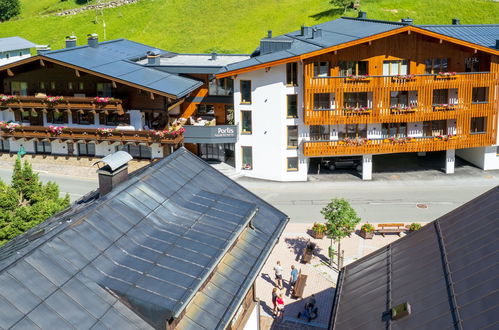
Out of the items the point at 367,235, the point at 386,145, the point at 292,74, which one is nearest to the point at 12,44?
the point at 292,74

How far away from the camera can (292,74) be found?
131 ft

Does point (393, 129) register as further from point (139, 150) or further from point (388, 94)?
point (139, 150)

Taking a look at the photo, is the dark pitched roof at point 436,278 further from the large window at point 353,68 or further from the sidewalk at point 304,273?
the large window at point 353,68

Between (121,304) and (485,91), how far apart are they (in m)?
34.7

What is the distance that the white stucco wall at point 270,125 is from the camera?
131 feet

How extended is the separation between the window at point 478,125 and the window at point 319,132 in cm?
1057

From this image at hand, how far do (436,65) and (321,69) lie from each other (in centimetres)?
814

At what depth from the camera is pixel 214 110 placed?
44.5 metres

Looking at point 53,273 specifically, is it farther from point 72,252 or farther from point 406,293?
point 406,293

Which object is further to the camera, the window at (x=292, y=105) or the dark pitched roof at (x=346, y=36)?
the window at (x=292, y=105)

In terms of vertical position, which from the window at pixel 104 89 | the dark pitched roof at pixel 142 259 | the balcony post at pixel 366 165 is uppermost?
the window at pixel 104 89

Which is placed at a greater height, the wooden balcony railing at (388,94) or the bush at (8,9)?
the bush at (8,9)

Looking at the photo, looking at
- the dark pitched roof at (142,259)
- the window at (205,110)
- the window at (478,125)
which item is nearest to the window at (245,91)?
the window at (205,110)

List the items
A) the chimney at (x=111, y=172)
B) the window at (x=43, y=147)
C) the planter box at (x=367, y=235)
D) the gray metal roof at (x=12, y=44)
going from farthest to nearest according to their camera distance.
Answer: the gray metal roof at (x=12, y=44), the window at (x=43, y=147), the planter box at (x=367, y=235), the chimney at (x=111, y=172)
